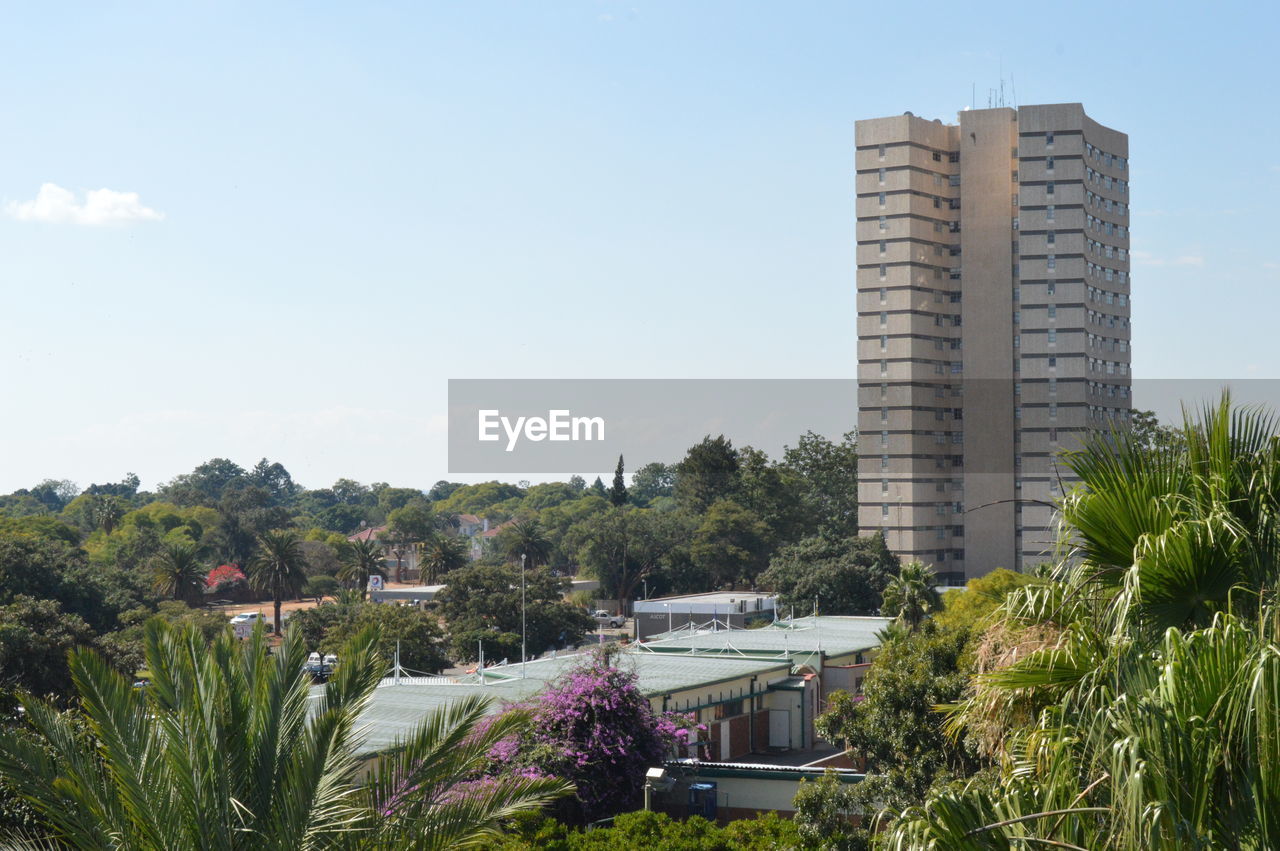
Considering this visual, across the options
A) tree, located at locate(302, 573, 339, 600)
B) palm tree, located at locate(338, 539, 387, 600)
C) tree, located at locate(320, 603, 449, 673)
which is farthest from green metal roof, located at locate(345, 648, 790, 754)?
tree, located at locate(302, 573, 339, 600)

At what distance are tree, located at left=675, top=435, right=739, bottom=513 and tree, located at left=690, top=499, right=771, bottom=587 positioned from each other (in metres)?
8.01

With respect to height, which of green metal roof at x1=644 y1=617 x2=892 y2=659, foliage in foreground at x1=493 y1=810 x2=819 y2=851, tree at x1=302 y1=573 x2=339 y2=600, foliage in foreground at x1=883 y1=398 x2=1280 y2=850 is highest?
foliage in foreground at x1=883 y1=398 x2=1280 y2=850

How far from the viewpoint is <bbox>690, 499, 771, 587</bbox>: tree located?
97.7 metres

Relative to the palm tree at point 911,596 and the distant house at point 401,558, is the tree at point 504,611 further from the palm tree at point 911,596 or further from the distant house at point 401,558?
the distant house at point 401,558

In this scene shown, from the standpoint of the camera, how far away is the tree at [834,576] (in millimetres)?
77688

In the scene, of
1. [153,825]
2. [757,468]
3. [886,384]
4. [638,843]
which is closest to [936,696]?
[638,843]

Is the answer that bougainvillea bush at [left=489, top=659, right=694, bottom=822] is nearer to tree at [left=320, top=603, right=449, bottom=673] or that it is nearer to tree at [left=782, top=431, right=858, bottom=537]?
tree at [left=320, top=603, right=449, bottom=673]

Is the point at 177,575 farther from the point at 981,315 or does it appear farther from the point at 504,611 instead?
the point at 981,315

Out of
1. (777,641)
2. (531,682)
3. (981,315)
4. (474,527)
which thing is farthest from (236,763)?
(474,527)

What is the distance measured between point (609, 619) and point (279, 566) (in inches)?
953

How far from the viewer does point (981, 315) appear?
89.8 metres

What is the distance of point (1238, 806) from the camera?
6.66 m

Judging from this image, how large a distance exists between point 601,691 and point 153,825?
49.4 ft

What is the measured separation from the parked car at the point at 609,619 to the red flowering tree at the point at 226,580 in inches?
1257
